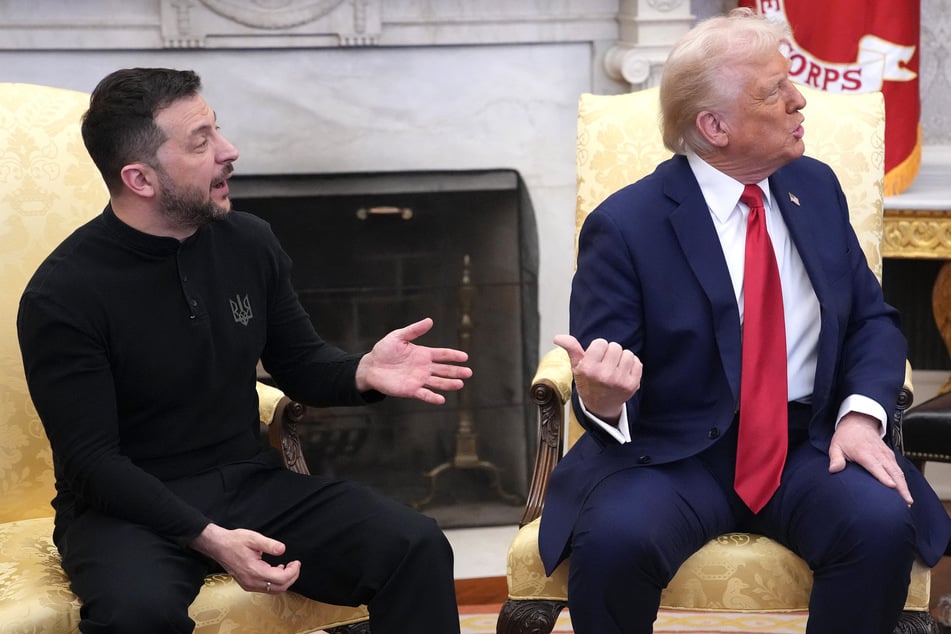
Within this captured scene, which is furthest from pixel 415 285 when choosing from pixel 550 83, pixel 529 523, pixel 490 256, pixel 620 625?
pixel 620 625

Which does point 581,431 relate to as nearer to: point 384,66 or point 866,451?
point 866,451

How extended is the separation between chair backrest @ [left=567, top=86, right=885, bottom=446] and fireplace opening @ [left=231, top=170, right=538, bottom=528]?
101 centimetres

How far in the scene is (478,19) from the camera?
3.60m

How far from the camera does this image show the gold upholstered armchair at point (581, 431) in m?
2.06

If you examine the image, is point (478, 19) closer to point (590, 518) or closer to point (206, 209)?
point (206, 209)

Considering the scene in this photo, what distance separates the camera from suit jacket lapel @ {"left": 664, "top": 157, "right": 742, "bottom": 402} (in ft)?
7.02

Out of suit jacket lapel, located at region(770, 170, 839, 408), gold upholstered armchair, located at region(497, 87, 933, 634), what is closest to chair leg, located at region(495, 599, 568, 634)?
gold upholstered armchair, located at region(497, 87, 933, 634)

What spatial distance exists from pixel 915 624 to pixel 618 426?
1.84 ft

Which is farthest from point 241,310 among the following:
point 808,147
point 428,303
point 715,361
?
point 428,303

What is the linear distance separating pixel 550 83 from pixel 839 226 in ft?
5.06

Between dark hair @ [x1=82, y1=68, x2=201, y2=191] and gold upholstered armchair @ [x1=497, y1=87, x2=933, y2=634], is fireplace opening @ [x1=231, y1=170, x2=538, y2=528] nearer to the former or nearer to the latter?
gold upholstered armchair @ [x1=497, y1=87, x2=933, y2=634]

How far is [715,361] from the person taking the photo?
2.17m

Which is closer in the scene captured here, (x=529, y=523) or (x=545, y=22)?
(x=529, y=523)

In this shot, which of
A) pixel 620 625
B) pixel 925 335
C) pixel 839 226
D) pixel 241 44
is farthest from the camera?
pixel 925 335
